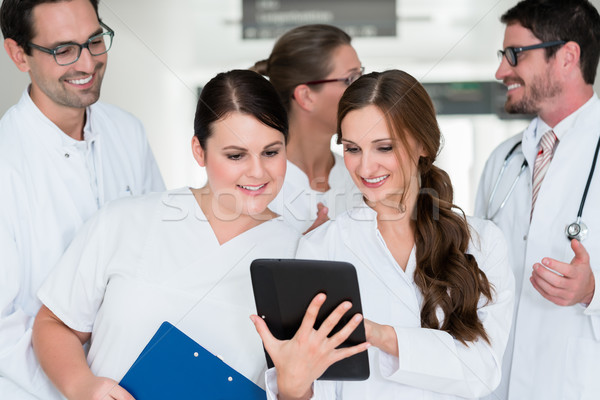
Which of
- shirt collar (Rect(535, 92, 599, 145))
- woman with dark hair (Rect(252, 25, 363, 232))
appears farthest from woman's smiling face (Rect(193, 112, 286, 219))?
shirt collar (Rect(535, 92, 599, 145))

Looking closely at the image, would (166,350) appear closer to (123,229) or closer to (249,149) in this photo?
(123,229)

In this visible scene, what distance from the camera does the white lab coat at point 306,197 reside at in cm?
213

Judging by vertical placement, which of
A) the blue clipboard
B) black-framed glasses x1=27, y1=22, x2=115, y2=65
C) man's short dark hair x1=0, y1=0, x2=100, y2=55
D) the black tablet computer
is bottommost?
the blue clipboard

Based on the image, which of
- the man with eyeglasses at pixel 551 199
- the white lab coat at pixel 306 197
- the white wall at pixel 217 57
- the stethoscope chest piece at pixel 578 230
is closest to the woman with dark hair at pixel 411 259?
the man with eyeglasses at pixel 551 199

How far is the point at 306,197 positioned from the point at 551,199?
794mm

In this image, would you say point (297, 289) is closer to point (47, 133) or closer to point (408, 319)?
point (408, 319)

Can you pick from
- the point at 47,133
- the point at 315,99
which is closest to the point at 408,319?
the point at 315,99

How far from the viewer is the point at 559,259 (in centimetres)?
183

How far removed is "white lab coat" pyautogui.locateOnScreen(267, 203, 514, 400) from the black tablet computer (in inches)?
5.6

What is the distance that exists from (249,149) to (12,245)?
2.35 ft

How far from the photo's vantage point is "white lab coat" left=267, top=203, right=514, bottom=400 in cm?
135

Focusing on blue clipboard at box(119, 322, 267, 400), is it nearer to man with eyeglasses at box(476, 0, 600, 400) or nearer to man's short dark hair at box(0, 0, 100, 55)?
man with eyeglasses at box(476, 0, 600, 400)

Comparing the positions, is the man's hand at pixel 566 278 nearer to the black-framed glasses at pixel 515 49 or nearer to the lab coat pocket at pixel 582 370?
the lab coat pocket at pixel 582 370

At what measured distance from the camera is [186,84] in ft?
12.1
